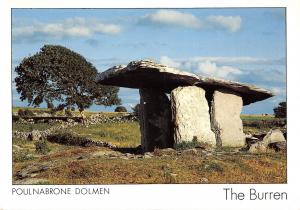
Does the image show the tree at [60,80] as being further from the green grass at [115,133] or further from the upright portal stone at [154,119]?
the upright portal stone at [154,119]

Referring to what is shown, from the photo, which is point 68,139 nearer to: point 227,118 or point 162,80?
point 162,80

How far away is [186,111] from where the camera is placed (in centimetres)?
2089

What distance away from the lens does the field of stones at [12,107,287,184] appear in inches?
690

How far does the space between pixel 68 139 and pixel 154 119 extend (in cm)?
350

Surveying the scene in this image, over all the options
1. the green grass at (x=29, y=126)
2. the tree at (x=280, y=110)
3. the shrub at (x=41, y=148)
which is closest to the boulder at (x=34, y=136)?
the green grass at (x=29, y=126)

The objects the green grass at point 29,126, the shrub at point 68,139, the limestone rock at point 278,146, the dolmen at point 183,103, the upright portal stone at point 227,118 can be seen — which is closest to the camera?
the limestone rock at point 278,146

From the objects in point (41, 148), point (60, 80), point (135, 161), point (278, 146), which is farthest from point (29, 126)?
point (278, 146)

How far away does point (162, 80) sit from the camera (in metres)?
21.2

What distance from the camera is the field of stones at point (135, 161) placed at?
17531mm

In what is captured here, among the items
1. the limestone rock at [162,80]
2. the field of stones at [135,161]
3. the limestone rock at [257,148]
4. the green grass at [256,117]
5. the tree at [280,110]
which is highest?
the limestone rock at [162,80]

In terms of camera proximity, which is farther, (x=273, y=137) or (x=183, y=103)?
(x=273, y=137)
